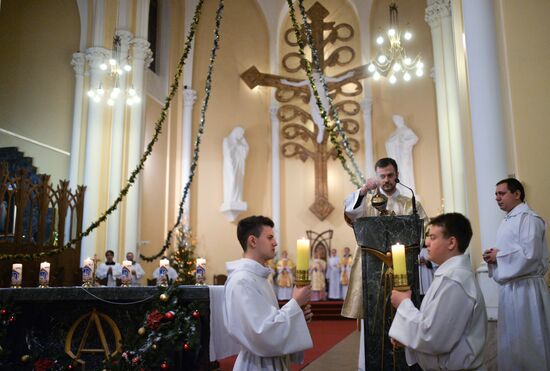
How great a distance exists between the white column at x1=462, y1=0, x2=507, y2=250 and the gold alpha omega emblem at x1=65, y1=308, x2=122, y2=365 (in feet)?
12.6

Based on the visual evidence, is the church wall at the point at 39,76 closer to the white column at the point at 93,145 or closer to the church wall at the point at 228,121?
the white column at the point at 93,145

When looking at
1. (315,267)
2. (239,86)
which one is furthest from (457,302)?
(239,86)

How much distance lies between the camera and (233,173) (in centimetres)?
1481

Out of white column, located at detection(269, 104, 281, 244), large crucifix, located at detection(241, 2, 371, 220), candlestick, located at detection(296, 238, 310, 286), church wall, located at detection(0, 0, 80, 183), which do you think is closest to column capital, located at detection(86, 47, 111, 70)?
church wall, located at detection(0, 0, 80, 183)

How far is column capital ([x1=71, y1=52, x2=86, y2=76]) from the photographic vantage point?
470 inches

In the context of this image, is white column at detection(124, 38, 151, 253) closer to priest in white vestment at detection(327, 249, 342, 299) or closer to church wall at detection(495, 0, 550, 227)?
priest in white vestment at detection(327, 249, 342, 299)

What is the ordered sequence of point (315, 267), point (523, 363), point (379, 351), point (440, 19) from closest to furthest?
point (379, 351), point (523, 363), point (440, 19), point (315, 267)

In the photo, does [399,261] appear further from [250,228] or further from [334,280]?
[334,280]

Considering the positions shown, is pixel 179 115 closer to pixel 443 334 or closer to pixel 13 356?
pixel 13 356

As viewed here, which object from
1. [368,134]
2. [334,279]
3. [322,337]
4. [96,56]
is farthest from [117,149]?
[368,134]

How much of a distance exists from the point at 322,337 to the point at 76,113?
24.5ft

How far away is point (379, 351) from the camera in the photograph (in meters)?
3.13

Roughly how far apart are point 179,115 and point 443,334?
13504 millimetres

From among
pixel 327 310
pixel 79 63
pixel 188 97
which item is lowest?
pixel 327 310
